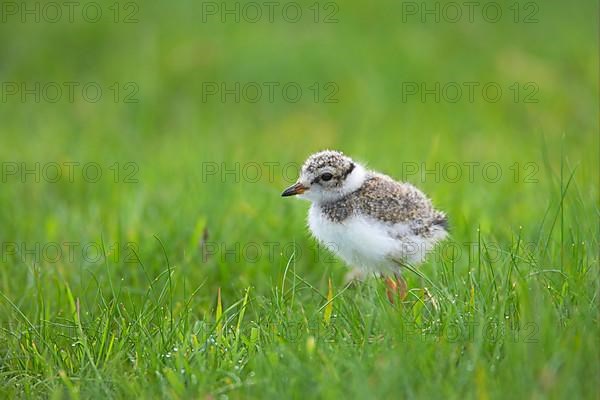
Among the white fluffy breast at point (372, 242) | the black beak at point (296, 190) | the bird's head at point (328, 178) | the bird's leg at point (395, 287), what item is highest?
the bird's head at point (328, 178)

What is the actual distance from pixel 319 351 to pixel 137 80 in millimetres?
6283

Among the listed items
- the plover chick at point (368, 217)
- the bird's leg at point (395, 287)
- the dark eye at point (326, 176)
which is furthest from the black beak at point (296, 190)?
the bird's leg at point (395, 287)

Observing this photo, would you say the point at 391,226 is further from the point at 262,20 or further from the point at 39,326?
the point at 262,20

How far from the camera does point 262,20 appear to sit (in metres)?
10.3

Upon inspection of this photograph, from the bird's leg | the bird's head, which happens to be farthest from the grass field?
the bird's head

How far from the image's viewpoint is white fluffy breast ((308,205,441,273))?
13.5 ft

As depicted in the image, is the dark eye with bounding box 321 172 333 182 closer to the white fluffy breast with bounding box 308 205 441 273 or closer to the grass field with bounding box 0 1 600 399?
the white fluffy breast with bounding box 308 205 441 273

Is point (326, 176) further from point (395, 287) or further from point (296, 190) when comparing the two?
point (395, 287)

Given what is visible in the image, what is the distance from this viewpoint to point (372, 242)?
410 centimetres

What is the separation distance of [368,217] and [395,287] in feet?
1.30

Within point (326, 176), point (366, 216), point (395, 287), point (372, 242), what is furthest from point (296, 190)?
point (395, 287)

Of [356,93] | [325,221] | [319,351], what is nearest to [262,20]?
[356,93]

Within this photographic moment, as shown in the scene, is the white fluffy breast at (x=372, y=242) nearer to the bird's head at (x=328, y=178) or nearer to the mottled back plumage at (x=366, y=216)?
the mottled back plumage at (x=366, y=216)

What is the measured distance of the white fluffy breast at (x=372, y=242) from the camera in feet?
13.5
